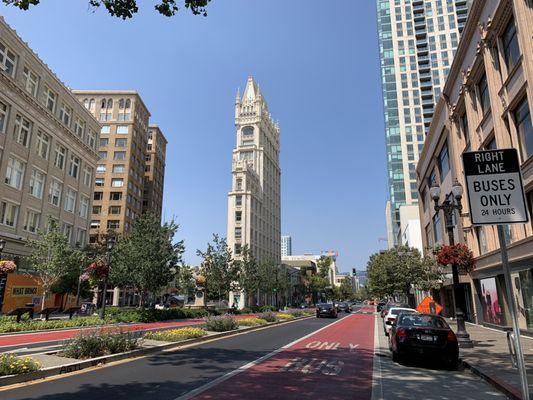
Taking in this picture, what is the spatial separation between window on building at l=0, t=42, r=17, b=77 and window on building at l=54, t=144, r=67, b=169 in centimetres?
986

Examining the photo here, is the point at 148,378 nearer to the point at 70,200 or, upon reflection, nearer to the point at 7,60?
the point at 7,60

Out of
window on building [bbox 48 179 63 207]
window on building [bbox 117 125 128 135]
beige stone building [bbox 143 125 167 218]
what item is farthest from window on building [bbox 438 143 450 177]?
beige stone building [bbox 143 125 167 218]

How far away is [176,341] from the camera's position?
15430mm

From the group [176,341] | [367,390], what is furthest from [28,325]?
[367,390]

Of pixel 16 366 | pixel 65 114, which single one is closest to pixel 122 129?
pixel 65 114

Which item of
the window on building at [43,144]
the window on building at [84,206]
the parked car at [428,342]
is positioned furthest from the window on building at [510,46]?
the window on building at [84,206]

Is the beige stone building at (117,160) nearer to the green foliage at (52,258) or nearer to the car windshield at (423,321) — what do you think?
the green foliage at (52,258)

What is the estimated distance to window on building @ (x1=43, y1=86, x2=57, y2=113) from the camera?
43531 millimetres

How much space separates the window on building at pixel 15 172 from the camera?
37.3 m

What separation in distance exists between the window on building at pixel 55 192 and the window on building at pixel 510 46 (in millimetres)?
42394

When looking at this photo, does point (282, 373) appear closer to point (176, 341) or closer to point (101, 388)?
point (101, 388)

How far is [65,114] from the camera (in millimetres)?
47688

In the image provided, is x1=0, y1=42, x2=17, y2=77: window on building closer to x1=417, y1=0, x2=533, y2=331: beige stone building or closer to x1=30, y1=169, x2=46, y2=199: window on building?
x1=30, y1=169, x2=46, y2=199: window on building

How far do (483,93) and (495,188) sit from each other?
24.8 meters
